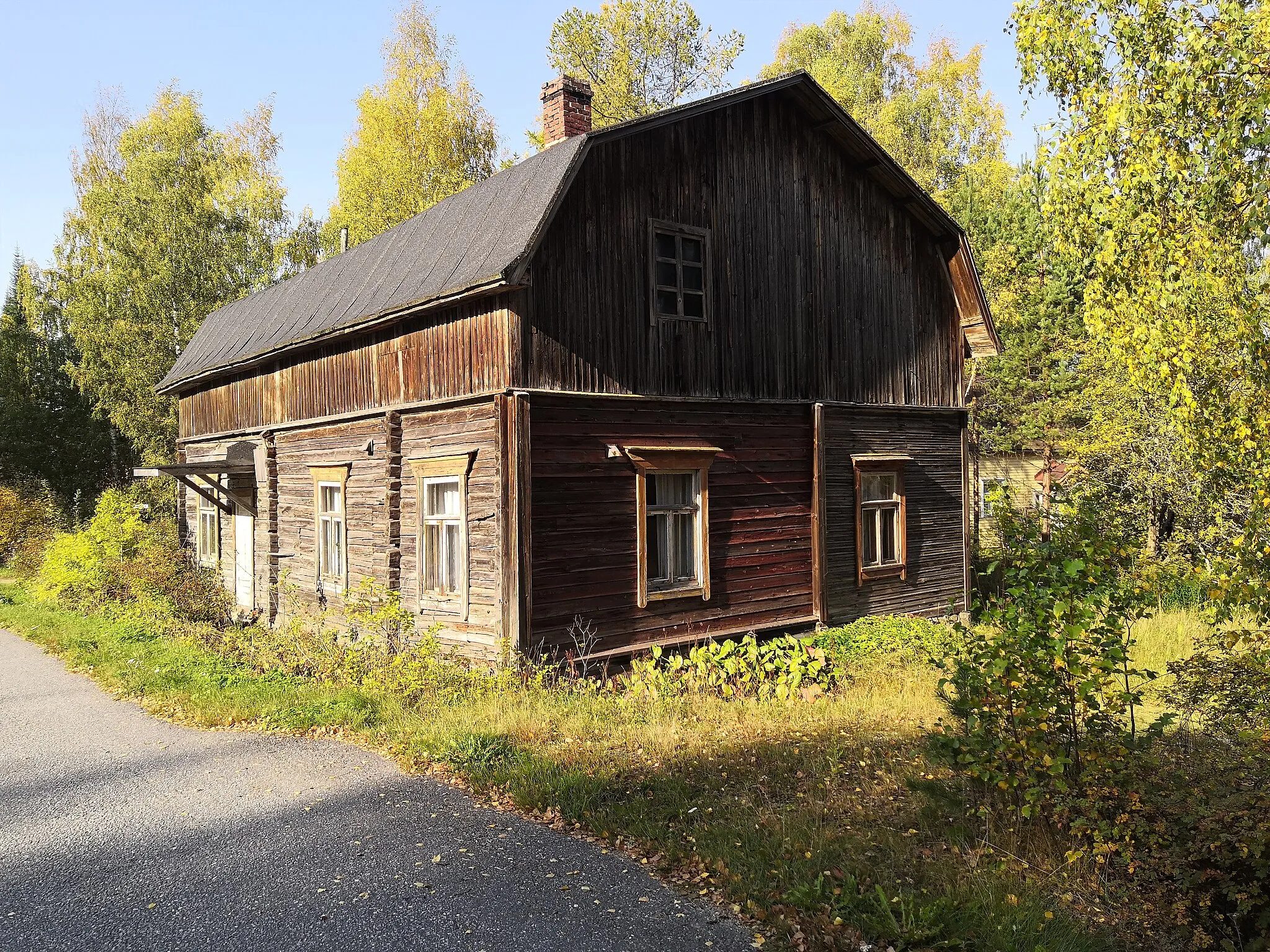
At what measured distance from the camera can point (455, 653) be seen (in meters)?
11.3

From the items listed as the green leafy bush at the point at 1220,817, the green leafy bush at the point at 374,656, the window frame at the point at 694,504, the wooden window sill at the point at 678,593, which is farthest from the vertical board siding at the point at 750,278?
the green leafy bush at the point at 1220,817

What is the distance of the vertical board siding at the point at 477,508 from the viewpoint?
35.6ft

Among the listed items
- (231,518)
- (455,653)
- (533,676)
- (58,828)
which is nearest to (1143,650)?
(533,676)

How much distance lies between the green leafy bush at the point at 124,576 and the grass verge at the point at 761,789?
5568 millimetres

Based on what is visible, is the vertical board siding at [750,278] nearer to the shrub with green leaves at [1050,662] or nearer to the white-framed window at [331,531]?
the white-framed window at [331,531]

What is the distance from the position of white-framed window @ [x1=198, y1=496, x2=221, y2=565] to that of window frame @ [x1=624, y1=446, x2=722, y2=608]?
39.7 feet

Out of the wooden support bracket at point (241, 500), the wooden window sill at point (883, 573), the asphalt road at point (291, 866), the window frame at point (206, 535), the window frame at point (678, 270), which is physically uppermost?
the window frame at point (678, 270)

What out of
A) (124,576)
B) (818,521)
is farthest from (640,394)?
(124,576)

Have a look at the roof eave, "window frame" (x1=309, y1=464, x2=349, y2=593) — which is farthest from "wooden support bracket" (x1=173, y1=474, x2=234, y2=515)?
"window frame" (x1=309, y1=464, x2=349, y2=593)

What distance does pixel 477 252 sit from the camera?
11.4 metres

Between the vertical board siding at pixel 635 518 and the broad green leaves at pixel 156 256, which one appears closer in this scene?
the vertical board siding at pixel 635 518

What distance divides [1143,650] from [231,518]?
56.9 feet

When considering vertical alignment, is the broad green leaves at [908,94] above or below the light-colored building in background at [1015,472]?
above

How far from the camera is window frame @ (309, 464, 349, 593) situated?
14.3 meters
